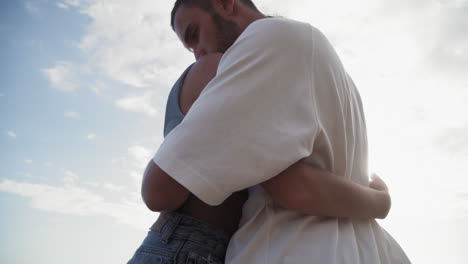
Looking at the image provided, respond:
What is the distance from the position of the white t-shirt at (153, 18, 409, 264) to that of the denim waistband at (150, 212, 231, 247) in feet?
0.36

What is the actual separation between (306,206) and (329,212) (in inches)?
3.5

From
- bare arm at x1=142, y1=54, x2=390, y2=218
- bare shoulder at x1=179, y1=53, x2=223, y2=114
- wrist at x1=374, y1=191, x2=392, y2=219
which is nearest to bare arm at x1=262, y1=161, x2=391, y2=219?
bare arm at x1=142, y1=54, x2=390, y2=218

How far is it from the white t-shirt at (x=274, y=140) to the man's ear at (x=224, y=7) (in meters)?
0.96

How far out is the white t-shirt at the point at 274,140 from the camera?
1.00 meters

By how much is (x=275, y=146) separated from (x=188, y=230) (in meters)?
0.54

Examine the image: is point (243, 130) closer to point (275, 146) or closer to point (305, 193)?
point (275, 146)

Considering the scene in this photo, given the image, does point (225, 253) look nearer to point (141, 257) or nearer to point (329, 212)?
point (141, 257)

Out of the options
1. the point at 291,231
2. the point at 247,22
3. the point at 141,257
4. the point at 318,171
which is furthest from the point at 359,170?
the point at 247,22

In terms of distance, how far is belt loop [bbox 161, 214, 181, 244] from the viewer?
130cm

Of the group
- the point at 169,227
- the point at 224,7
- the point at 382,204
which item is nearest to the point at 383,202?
the point at 382,204

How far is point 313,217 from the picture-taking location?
1.14 m

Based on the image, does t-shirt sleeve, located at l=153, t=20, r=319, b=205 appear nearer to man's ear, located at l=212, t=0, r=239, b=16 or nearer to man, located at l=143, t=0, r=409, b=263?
man, located at l=143, t=0, r=409, b=263

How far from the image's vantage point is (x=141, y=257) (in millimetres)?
1284

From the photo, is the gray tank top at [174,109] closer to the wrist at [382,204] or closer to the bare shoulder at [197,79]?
the bare shoulder at [197,79]
